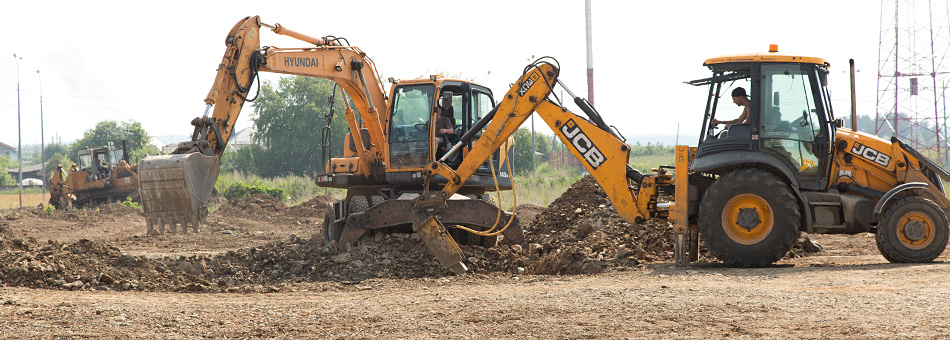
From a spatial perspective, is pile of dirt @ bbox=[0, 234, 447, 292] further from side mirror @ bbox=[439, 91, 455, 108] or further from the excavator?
side mirror @ bbox=[439, 91, 455, 108]

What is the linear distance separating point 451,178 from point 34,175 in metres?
103

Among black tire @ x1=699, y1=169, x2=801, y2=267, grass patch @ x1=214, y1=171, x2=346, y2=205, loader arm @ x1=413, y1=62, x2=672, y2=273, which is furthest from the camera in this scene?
grass patch @ x1=214, y1=171, x2=346, y2=205

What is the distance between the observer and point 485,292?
25.1 ft

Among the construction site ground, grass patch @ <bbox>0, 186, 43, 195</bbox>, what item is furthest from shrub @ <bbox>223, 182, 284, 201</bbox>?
grass patch @ <bbox>0, 186, 43, 195</bbox>

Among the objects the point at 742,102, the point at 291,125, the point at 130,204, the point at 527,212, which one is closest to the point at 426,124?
the point at 742,102

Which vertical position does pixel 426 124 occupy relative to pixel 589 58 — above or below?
below

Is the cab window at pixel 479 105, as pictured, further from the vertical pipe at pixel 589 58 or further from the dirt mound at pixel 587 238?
the vertical pipe at pixel 589 58

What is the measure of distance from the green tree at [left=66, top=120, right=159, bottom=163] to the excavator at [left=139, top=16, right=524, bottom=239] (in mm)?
47801

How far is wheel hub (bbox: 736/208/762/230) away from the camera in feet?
29.0

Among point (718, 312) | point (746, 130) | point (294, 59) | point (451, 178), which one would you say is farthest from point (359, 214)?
point (718, 312)

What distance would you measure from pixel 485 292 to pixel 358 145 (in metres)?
5.72

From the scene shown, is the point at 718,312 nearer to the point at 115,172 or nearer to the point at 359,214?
the point at 359,214

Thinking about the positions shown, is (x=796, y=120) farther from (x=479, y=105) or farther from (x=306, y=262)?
(x=306, y=262)

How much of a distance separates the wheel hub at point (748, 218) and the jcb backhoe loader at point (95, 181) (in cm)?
2581
